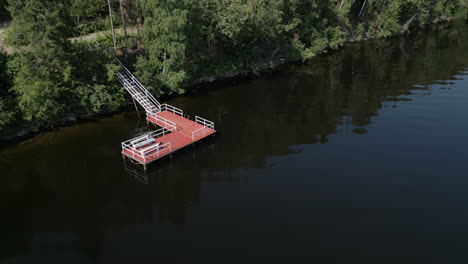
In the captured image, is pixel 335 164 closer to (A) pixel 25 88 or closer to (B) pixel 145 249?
(B) pixel 145 249

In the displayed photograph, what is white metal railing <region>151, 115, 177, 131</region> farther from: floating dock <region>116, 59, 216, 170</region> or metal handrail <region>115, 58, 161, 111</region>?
metal handrail <region>115, 58, 161, 111</region>

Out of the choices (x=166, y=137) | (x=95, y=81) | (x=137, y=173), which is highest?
(x=95, y=81)

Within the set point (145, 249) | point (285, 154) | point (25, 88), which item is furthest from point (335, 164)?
point (25, 88)

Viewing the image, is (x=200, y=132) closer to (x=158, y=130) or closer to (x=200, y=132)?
(x=200, y=132)

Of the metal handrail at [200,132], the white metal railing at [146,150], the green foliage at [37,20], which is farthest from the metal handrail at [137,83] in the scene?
the white metal railing at [146,150]

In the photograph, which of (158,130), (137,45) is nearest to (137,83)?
(137,45)
